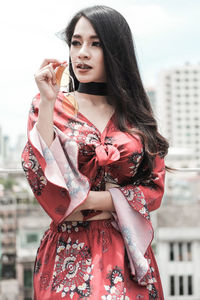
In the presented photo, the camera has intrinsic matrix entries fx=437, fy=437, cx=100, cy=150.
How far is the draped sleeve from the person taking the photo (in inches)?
51.1

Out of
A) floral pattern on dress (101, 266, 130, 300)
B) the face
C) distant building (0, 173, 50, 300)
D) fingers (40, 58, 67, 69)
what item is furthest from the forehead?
distant building (0, 173, 50, 300)

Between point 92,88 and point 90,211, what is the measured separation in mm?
411

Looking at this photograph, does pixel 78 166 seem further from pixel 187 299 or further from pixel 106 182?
pixel 187 299

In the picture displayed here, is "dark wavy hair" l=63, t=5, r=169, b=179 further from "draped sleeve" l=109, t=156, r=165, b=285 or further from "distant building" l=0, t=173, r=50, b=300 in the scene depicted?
"distant building" l=0, t=173, r=50, b=300

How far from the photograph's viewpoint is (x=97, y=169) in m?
1.31

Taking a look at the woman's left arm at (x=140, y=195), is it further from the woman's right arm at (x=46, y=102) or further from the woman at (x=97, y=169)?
the woman's right arm at (x=46, y=102)

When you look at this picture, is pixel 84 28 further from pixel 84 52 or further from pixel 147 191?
pixel 147 191

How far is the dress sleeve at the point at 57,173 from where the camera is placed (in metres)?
1.21

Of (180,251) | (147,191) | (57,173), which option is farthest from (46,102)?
(180,251)

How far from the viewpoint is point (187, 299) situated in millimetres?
2328

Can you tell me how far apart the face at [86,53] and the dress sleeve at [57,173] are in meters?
0.23

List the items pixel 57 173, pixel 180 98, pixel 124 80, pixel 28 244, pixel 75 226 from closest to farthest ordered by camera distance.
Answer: pixel 57 173, pixel 75 226, pixel 124 80, pixel 28 244, pixel 180 98

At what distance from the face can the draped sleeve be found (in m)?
0.36

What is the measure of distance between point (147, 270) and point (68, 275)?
24cm
